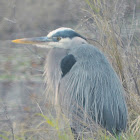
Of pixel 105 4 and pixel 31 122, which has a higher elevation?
pixel 105 4

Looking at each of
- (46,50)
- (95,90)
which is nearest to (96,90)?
(95,90)

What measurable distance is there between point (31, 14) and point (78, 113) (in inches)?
152

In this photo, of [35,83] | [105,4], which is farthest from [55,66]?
[35,83]

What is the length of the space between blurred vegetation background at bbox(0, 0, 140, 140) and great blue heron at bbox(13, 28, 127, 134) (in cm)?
16

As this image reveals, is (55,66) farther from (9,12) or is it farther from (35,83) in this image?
(9,12)

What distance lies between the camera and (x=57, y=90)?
2.55 m

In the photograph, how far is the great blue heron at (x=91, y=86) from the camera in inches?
94.6

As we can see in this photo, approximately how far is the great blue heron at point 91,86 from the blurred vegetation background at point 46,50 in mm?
163

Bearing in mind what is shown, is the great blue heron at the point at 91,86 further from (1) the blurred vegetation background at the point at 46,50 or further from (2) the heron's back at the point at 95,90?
(1) the blurred vegetation background at the point at 46,50

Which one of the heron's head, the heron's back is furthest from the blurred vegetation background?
the heron's head

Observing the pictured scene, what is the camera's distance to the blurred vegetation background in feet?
9.38

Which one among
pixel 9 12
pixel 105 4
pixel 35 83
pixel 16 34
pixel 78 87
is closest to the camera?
pixel 78 87

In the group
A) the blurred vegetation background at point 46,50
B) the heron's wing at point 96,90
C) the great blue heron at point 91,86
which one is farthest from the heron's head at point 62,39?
the blurred vegetation background at point 46,50

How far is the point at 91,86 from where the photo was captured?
2.41 m
